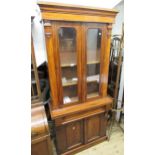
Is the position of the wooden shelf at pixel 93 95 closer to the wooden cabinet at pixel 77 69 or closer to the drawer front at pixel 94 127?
the wooden cabinet at pixel 77 69

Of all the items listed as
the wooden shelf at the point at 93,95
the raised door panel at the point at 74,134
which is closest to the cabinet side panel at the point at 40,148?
the raised door panel at the point at 74,134

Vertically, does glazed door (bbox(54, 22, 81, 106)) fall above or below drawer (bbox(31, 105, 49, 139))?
above

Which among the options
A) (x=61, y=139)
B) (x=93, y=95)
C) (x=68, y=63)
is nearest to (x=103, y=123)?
(x=93, y=95)

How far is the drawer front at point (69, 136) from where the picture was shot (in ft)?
4.91

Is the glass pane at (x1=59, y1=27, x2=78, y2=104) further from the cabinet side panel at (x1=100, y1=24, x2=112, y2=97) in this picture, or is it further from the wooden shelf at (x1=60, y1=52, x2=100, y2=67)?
the cabinet side panel at (x1=100, y1=24, x2=112, y2=97)

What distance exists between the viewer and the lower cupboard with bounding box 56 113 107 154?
1.52m

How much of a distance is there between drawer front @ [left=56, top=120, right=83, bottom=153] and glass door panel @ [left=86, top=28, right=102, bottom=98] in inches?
17.5

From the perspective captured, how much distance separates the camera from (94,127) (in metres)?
1.72

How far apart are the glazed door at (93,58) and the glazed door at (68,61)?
0.10 m

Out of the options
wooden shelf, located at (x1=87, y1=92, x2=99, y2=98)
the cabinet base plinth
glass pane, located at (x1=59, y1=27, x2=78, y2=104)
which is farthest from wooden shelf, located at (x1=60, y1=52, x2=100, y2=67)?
the cabinet base plinth
